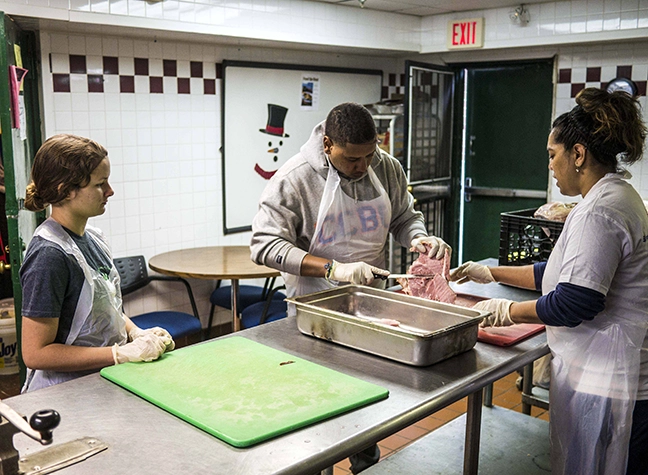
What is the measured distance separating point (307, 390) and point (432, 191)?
15.9 feet

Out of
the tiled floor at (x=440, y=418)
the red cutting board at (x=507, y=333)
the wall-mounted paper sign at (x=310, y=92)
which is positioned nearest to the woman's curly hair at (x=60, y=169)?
the red cutting board at (x=507, y=333)

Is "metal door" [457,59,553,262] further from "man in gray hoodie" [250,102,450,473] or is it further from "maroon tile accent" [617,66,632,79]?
"man in gray hoodie" [250,102,450,473]

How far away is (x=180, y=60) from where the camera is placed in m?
5.19

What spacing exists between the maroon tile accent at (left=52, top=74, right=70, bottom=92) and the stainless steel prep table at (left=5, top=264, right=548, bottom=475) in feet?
10.2

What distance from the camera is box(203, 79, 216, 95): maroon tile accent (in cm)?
538

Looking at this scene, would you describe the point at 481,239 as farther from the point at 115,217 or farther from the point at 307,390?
the point at 307,390

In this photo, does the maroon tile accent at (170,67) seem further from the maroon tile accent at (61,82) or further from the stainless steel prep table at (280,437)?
the stainless steel prep table at (280,437)

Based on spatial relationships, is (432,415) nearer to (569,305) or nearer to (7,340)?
(569,305)

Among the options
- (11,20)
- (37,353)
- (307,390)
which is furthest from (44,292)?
(11,20)

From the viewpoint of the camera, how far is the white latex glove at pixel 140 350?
6.70ft

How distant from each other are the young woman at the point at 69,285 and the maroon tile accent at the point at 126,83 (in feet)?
9.59

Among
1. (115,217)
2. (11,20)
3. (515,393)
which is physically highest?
(11,20)

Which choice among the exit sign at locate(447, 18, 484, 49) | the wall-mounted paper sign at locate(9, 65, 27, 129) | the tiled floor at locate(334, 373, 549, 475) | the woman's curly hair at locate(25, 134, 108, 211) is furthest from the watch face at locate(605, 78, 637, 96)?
the woman's curly hair at locate(25, 134, 108, 211)

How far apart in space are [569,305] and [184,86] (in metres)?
3.97
